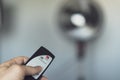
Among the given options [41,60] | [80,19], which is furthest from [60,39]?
[41,60]

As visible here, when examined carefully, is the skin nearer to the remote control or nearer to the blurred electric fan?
the remote control

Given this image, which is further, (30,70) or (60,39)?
(60,39)

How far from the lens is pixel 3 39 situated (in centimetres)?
222

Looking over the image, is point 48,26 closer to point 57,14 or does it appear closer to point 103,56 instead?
point 57,14

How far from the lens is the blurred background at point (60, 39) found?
87.0 inches

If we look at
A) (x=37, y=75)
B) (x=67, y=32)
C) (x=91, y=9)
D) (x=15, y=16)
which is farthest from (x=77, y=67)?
(x=37, y=75)

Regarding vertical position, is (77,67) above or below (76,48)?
below

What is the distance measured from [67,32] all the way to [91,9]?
0.24 m

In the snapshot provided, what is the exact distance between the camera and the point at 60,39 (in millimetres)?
2236

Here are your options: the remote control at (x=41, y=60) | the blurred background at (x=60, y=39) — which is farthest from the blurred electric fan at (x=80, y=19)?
the remote control at (x=41, y=60)

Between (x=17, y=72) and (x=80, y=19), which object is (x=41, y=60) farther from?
(x=80, y=19)

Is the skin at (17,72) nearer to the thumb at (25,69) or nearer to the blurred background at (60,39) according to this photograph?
the thumb at (25,69)

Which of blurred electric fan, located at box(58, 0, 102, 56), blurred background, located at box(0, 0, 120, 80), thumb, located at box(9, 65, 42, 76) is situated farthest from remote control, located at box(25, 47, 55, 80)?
blurred background, located at box(0, 0, 120, 80)

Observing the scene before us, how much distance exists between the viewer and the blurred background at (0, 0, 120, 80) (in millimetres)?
2209
